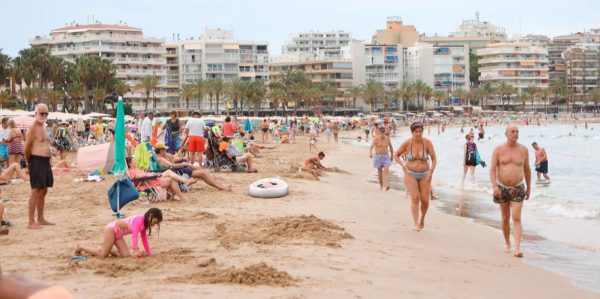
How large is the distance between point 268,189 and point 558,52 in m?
153

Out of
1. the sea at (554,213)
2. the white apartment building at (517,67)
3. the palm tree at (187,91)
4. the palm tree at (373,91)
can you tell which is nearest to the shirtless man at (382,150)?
the sea at (554,213)

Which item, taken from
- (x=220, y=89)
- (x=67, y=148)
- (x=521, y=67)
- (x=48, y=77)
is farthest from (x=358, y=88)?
(x=67, y=148)

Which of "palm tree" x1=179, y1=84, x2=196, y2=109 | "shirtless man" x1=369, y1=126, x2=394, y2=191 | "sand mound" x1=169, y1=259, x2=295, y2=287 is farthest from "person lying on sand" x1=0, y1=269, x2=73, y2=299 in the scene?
"palm tree" x1=179, y1=84, x2=196, y2=109

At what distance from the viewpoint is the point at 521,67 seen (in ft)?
431

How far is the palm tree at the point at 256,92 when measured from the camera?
309 feet

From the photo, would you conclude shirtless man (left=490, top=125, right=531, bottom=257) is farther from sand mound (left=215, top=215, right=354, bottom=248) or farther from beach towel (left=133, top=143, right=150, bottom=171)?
beach towel (left=133, top=143, right=150, bottom=171)

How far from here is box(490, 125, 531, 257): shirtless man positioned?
826 cm

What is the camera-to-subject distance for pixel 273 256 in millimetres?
7074

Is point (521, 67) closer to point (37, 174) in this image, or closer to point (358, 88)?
point (358, 88)

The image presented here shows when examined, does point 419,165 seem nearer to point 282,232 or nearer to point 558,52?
point 282,232

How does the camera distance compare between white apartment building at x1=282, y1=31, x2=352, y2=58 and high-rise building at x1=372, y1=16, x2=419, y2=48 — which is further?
white apartment building at x1=282, y1=31, x2=352, y2=58

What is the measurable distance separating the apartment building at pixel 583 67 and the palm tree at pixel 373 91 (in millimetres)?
49088

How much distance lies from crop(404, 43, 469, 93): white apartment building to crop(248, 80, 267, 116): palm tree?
35.0 m

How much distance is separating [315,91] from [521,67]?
48578 millimetres
